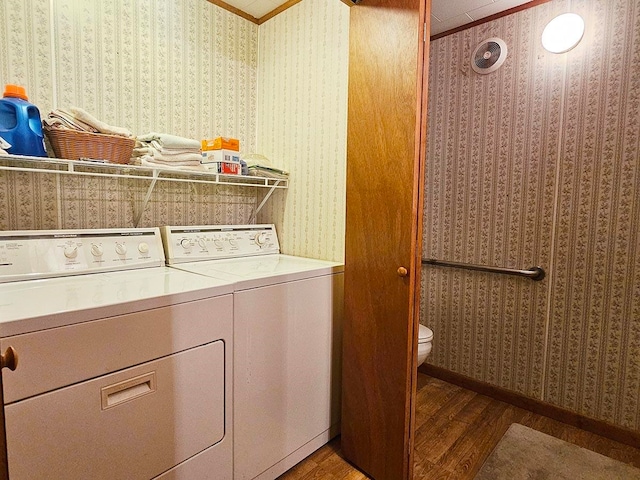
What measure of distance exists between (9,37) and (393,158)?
1.54 metres

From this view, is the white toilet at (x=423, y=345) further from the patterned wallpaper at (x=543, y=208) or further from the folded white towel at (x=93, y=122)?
the folded white towel at (x=93, y=122)

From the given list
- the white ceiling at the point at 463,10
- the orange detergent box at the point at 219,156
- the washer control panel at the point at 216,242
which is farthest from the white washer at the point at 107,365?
the white ceiling at the point at 463,10

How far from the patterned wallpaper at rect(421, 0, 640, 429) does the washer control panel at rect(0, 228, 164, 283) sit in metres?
1.75

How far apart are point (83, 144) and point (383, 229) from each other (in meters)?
1.19

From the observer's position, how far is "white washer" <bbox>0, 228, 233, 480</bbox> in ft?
2.92

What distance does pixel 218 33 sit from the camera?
2031 millimetres

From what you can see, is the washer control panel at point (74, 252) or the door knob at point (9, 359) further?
the washer control panel at point (74, 252)

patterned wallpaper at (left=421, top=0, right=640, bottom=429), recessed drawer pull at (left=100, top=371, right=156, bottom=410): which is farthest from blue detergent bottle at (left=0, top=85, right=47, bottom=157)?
patterned wallpaper at (left=421, top=0, right=640, bottom=429)

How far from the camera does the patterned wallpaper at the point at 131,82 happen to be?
→ 4.80 feet

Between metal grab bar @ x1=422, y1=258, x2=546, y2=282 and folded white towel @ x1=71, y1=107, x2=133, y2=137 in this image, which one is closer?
folded white towel @ x1=71, y1=107, x2=133, y2=137

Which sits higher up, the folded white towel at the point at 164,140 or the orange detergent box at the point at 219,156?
the folded white towel at the point at 164,140

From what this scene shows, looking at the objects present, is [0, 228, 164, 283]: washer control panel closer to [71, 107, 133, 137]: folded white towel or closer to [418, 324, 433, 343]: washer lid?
[71, 107, 133, 137]: folded white towel

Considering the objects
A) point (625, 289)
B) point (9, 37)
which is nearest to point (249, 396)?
point (9, 37)

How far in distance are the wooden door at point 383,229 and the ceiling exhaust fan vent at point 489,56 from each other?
0.99 m
